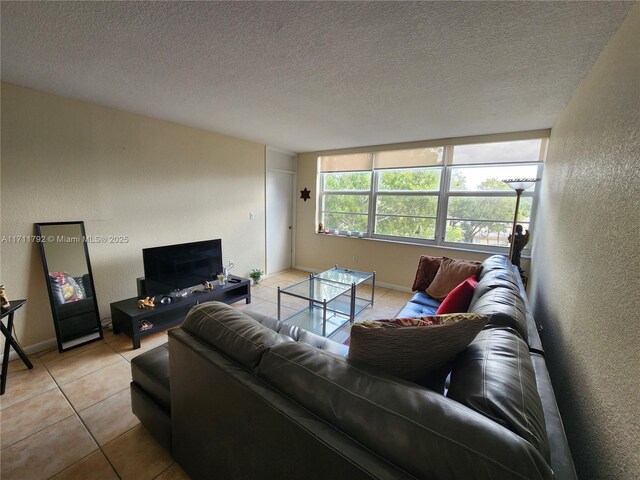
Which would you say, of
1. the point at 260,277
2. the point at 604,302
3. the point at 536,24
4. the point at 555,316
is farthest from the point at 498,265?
the point at 260,277

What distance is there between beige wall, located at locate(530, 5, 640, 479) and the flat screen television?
10.8 feet

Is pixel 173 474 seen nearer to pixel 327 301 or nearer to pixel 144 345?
pixel 144 345

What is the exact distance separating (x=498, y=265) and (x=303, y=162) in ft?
12.0

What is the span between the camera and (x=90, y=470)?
1.41 metres

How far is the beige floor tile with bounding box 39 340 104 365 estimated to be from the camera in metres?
2.31

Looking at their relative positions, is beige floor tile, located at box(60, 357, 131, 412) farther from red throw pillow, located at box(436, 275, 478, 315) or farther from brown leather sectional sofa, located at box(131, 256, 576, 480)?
red throw pillow, located at box(436, 275, 478, 315)

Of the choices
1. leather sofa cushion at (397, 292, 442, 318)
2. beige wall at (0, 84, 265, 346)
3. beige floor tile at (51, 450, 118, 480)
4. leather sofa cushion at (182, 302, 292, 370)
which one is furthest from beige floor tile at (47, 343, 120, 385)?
leather sofa cushion at (397, 292, 442, 318)

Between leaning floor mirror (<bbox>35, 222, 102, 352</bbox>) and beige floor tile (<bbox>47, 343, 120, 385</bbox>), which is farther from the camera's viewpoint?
leaning floor mirror (<bbox>35, 222, 102, 352</bbox>)

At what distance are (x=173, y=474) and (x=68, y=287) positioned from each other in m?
2.03

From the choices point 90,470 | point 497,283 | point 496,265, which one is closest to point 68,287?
point 90,470

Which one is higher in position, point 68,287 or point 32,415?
point 68,287

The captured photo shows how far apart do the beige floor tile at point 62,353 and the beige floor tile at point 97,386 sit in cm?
45

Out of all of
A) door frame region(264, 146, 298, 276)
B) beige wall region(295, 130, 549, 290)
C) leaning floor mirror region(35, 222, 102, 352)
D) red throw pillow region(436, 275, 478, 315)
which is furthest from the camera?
door frame region(264, 146, 298, 276)

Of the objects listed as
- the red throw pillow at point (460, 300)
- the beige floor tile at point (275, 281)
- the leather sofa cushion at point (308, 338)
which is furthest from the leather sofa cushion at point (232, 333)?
the beige floor tile at point (275, 281)
